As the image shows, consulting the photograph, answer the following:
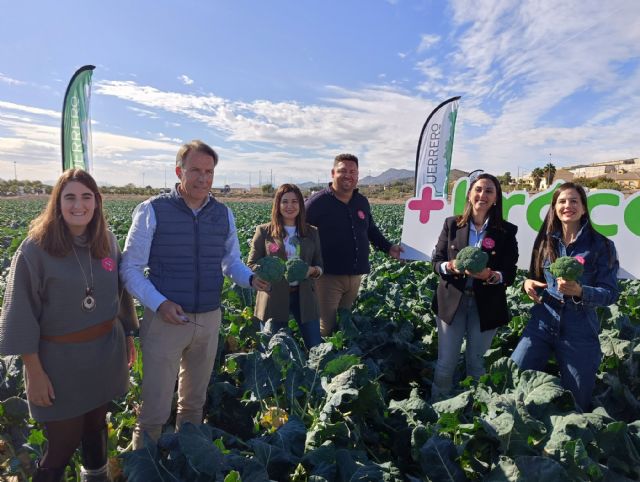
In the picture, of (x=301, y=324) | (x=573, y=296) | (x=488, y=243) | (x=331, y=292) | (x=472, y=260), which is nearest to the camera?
(x=573, y=296)

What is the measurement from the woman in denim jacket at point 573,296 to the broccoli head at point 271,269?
207 centimetres

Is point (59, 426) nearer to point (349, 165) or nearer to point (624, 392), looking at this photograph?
point (349, 165)

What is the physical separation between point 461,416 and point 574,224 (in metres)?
1.72

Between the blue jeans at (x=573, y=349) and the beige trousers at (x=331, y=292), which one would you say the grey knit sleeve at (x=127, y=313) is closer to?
the beige trousers at (x=331, y=292)

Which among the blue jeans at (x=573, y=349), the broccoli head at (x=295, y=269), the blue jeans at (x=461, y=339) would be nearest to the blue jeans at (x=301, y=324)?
the broccoli head at (x=295, y=269)

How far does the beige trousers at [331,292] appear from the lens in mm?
4719

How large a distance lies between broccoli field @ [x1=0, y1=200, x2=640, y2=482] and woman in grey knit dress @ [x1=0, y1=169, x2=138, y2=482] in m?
0.42

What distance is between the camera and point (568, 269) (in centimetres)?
295

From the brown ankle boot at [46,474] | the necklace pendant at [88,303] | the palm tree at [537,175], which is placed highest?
the palm tree at [537,175]

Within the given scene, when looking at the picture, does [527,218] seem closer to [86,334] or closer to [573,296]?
[573,296]

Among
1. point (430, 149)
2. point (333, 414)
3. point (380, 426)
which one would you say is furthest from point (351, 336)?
point (430, 149)

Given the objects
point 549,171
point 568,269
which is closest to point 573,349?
point 568,269

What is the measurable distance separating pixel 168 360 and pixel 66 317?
2.39ft

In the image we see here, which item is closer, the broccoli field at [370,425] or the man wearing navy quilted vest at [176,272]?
the broccoli field at [370,425]
